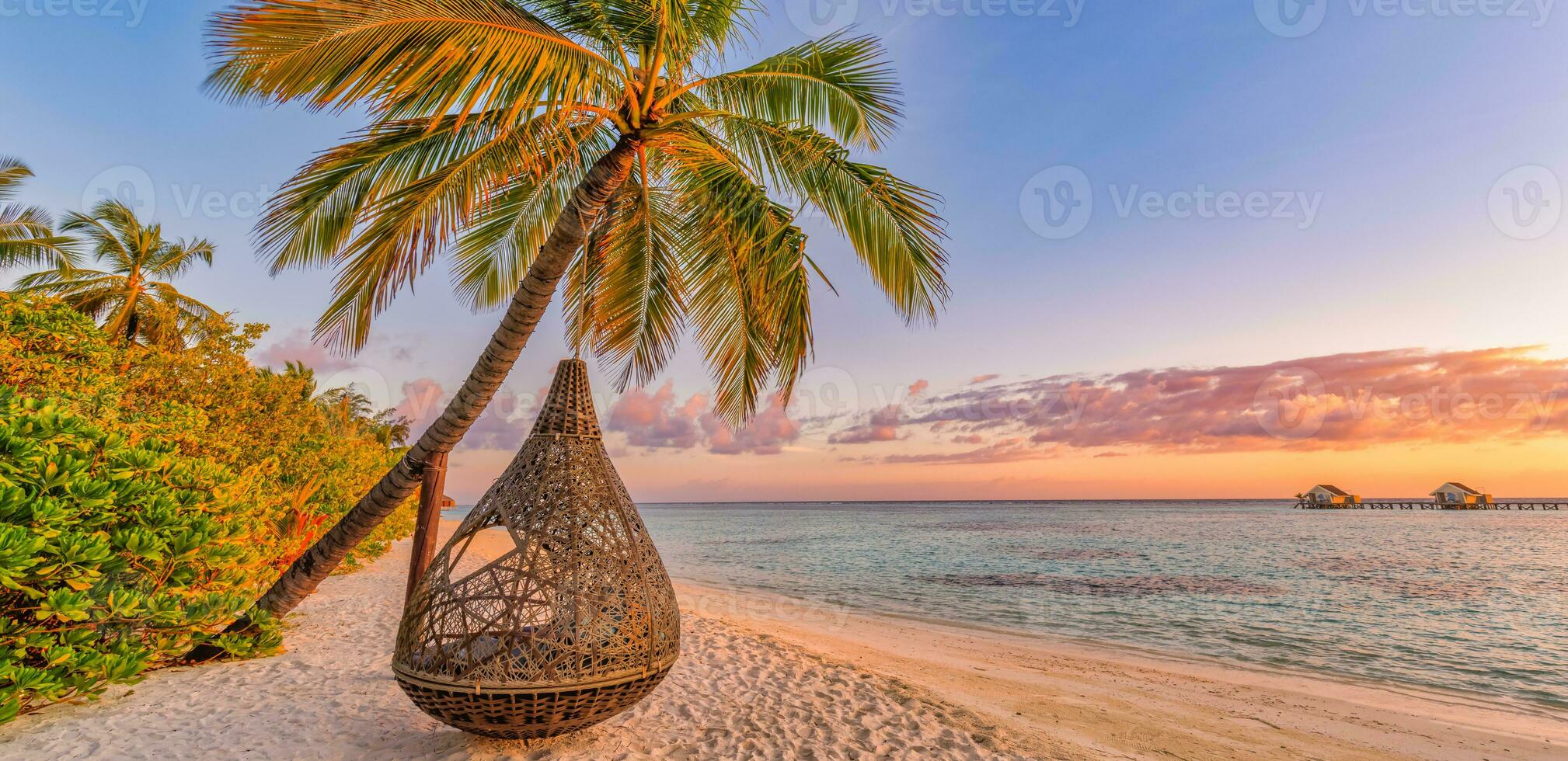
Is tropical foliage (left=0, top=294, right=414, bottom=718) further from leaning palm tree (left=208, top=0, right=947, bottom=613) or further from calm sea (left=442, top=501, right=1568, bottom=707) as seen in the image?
calm sea (left=442, top=501, right=1568, bottom=707)

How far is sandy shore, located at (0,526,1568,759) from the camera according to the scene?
13.7ft

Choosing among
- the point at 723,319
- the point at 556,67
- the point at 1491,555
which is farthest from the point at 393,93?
the point at 1491,555

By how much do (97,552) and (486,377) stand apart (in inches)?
89.4

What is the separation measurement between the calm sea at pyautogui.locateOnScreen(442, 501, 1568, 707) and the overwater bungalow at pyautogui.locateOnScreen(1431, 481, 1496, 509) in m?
51.1

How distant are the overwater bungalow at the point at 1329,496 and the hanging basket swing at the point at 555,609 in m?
101

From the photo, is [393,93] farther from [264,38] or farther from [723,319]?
[723,319]

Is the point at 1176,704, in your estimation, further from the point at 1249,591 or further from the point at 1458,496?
the point at 1458,496

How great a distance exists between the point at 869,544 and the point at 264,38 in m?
34.3

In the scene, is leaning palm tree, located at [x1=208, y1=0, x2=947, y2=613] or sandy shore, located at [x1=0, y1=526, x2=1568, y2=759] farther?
sandy shore, located at [x1=0, y1=526, x2=1568, y2=759]

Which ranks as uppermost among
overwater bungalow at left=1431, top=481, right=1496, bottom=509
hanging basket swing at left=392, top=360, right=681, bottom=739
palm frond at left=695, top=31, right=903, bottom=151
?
palm frond at left=695, top=31, right=903, bottom=151

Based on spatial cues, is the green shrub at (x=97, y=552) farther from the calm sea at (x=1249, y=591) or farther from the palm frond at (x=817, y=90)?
the calm sea at (x=1249, y=591)

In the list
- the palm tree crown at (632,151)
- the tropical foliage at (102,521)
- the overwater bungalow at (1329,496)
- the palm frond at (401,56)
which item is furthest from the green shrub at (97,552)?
the overwater bungalow at (1329,496)

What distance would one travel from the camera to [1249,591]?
17.0 meters

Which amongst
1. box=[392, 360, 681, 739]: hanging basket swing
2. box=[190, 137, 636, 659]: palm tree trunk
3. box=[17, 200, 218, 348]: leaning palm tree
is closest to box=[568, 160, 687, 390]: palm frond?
box=[190, 137, 636, 659]: palm tree trunk
